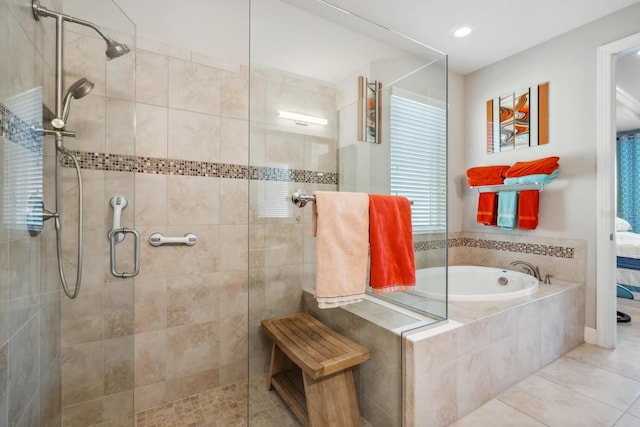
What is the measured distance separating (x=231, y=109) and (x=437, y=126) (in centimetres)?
131

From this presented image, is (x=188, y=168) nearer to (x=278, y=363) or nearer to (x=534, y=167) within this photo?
(x=278, y=363)

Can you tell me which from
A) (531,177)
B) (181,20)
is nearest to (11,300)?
(181,20)

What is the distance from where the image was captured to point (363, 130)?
1381 mm

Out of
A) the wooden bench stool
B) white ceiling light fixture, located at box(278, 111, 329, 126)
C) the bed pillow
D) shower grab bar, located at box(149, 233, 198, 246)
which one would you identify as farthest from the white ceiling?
the bed pillow

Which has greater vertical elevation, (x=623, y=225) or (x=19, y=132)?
(x=19, y=132)

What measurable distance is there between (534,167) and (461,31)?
4.45 ft

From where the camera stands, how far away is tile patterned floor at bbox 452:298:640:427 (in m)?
1.54

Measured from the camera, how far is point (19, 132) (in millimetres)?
969

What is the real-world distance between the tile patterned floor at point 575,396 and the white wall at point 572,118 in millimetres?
430

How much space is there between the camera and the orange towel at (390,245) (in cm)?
134

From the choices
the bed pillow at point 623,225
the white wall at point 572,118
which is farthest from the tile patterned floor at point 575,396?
the bed pillow at point 623,225

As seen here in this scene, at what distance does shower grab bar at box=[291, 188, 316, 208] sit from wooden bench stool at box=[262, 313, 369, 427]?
52 cm

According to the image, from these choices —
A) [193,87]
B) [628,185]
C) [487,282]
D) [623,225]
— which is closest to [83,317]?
[193,87]

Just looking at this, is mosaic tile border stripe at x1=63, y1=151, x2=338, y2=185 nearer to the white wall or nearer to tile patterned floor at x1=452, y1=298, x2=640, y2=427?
tile patterned floor at x1=452, y1=298, x2=640, y2=427
